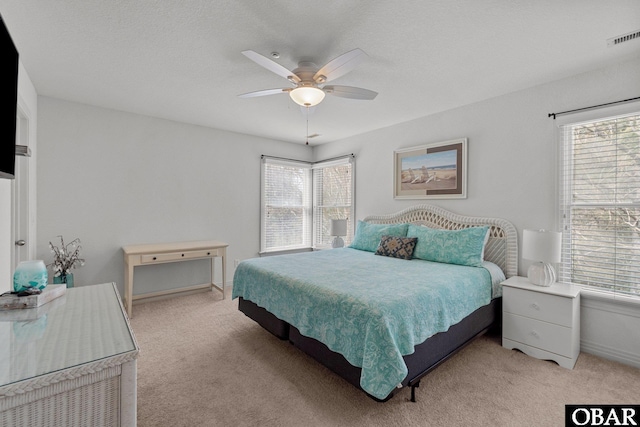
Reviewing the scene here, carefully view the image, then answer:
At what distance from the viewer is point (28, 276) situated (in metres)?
1.27

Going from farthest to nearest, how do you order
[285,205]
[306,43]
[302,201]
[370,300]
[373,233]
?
[302,201], [285,205], [373,233], [306,43], [370,300]

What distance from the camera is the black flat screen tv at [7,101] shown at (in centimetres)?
129

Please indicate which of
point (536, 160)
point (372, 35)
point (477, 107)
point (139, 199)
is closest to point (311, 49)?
point (372, 35)

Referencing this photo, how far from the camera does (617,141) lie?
98.2 inches

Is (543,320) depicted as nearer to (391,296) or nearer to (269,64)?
(391,296)

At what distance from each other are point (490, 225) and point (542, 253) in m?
0.74

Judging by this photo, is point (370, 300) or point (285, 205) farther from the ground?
point (285, 205)

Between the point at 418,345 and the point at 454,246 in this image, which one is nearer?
the point at 418,345

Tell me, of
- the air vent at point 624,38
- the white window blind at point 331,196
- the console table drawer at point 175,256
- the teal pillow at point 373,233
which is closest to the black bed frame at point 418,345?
the console table drawer at point 175,256

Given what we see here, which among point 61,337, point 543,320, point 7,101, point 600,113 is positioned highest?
point 600,113

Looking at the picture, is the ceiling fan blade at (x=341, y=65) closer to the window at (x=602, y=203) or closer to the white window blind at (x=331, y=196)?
the window at (x=602, y=203)

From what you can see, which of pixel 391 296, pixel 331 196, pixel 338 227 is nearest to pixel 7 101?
pixel 391 296

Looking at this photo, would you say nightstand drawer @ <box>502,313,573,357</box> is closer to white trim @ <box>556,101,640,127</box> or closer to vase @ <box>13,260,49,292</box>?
white trim @ <box>556,101,640,127</box>

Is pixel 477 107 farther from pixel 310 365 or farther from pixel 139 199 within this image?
pixel 139 199
